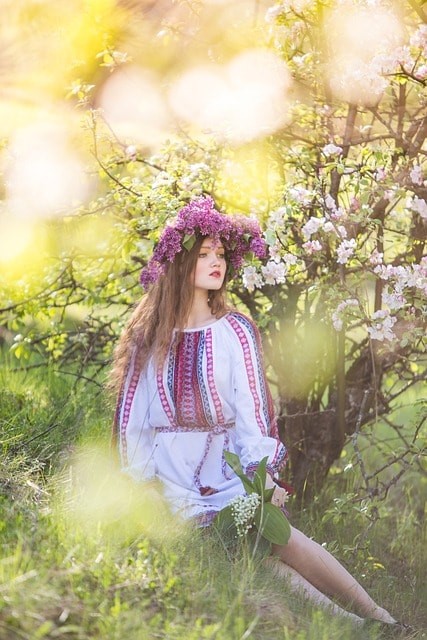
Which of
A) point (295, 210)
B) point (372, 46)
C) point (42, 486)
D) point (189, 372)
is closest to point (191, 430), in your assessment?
point (189, 372)

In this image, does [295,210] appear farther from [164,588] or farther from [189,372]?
[164,588]

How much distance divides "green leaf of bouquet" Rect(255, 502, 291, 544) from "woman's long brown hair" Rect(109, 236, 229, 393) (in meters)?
0.78

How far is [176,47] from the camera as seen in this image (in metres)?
4.64

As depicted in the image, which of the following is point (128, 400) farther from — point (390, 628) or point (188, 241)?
point (390, 628)

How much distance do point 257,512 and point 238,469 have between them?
6.3 inches

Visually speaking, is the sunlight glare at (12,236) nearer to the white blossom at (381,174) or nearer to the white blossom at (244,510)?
the white blossom at (381,174)

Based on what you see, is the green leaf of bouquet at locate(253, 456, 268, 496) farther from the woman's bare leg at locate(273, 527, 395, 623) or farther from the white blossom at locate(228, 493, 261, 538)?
the woman's bare leg at locate(273, 527, 395, 623)

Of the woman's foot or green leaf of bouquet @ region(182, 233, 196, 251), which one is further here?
green leaf of bouquet @ region(182, 233, 196, 251)

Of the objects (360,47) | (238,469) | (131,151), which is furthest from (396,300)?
(131,151)

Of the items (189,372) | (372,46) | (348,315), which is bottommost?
(189,372)

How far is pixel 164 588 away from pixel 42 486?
78cm

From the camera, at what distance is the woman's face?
3613mm

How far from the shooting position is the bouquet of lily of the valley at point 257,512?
314 cm

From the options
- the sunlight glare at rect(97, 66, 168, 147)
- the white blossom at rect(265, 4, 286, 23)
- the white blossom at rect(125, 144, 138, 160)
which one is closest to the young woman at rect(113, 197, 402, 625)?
the white blossom at rect(125, 144, 138, 160)
